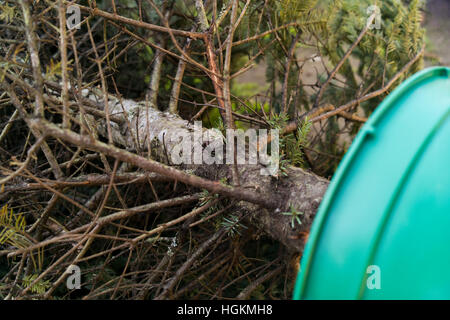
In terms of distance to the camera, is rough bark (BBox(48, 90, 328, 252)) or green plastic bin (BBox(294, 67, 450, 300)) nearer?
green plastic bin (BBox(294, 67, 450, 300))

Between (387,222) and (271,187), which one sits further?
(271,187)

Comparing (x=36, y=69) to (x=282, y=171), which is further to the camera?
(x=282, y=171)

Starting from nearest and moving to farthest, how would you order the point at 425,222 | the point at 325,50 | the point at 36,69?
the point at 425,222 → the point at 36,69 → the point at 325,50

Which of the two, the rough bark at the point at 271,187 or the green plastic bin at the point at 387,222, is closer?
the green plastic bin at the point at 387,222

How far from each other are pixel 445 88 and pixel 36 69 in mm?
1238

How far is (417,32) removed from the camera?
7.50ft

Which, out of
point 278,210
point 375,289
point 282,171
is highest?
point 282,171

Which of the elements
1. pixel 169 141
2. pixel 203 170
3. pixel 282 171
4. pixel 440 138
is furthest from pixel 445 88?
pixel 169 141

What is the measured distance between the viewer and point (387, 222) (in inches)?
40.8

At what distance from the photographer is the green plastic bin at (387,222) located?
3.39ft

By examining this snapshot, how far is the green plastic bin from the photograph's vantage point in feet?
3.39
